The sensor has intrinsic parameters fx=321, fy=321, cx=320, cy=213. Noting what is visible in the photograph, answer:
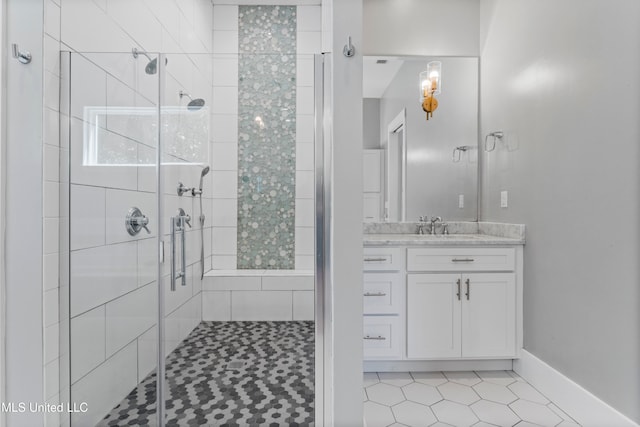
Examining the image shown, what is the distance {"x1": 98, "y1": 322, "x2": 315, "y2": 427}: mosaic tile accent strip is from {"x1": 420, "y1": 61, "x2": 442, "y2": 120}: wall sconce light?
1798mm

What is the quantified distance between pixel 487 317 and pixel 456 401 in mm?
530

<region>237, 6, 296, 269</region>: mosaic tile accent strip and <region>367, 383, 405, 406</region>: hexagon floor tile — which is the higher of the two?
<region>237, 6, 296, 269</region>: mosaic tile accent strip

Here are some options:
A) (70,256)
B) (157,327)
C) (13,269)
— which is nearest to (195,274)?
(157,327)

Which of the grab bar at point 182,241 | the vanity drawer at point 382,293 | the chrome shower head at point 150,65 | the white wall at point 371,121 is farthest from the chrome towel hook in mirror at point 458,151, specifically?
the chrome shower head at point 150,65

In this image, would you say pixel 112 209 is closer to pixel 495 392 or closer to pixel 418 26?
pixel 495 392

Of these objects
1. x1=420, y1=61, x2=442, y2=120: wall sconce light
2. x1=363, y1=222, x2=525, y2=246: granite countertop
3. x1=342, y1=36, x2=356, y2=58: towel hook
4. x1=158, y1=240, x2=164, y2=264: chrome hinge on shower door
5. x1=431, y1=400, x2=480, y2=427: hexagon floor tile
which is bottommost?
x1=431, y1=400, x2=480, y2=427: hexagon floor tile

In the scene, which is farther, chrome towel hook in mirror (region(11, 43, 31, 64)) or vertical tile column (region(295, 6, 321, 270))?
vertical tile column (region(295, 6, 321, 270))

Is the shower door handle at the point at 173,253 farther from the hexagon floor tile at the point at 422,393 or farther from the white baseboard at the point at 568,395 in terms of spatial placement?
the white baseboard at the point at 568,395

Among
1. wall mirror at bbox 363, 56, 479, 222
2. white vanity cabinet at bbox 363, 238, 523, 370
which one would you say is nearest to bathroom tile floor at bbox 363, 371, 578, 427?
white vanity cabinet at bbox 363, 238, 523, 370

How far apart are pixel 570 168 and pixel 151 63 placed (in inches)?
85.2

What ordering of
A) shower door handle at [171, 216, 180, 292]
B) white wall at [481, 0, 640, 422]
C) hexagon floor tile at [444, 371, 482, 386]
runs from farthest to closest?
hexagon floor tile at [444, 371, 482, 386] → shower door handle at [171, 216, 180, 292] → white wall at [481, 0, 640, 422]

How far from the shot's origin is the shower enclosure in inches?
54.1

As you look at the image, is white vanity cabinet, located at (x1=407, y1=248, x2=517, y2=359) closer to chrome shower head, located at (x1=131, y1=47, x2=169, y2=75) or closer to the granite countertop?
the granite countertop

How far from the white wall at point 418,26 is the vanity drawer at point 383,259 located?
1478 mm
